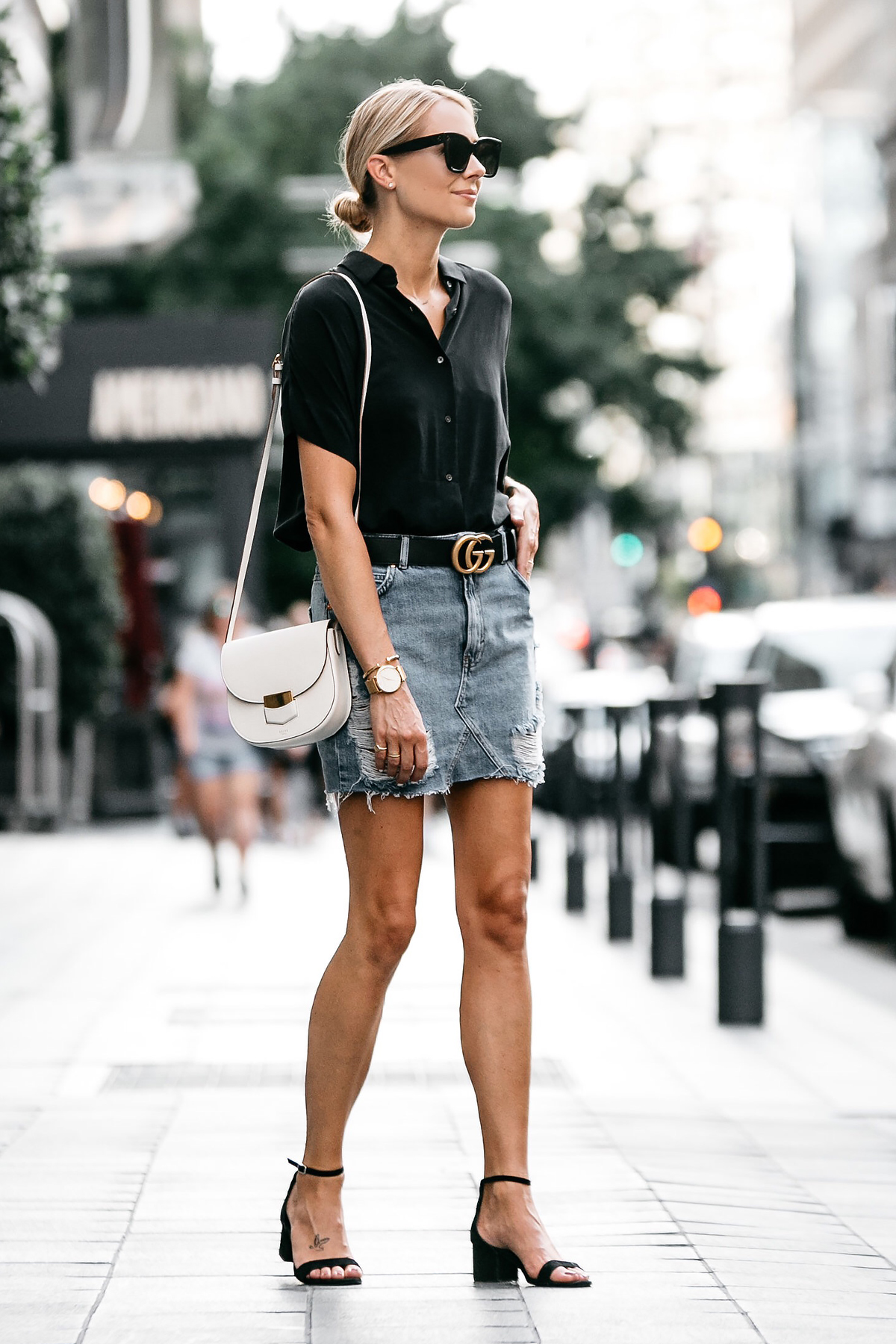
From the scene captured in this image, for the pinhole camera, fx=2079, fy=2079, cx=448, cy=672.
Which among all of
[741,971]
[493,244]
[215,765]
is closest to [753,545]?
[493,244]

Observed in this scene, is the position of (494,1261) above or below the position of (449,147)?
below

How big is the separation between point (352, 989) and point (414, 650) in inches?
24.1

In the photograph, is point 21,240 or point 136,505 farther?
point 136,505

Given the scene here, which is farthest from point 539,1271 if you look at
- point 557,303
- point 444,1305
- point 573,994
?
point 557,303

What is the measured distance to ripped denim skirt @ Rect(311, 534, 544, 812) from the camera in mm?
3645

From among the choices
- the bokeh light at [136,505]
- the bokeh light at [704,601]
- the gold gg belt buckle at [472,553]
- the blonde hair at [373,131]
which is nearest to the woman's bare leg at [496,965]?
the gold gg belt buckle at [472,553]

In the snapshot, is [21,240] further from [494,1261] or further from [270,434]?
[494,1261]

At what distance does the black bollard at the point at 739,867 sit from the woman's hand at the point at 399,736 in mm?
4126

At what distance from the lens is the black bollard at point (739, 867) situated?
24.5 ft

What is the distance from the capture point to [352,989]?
370 centimetres

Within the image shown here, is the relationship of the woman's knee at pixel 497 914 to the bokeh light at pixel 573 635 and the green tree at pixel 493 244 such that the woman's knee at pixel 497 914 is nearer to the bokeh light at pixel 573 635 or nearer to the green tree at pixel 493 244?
the green tree at pixel 493 244

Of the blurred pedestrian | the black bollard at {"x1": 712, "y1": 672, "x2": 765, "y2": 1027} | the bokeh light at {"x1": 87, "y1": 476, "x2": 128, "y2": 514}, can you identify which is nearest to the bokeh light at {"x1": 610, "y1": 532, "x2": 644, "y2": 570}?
the bokeh light at {"x1": 87, "y1": 476, "x2": 128, "y2": 514}

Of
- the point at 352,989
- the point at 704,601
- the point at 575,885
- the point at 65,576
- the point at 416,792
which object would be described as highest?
the point at 704,601

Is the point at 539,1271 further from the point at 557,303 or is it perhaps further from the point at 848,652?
the point at 557,303
